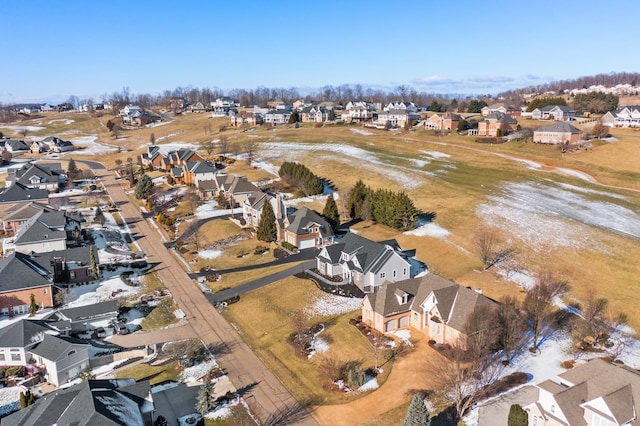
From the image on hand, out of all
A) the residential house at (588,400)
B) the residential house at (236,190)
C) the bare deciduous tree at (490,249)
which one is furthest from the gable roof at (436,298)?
the residential house at (236,190)

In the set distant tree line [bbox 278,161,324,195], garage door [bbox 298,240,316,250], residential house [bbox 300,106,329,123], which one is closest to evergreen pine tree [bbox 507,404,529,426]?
garage door [bbox 298,240,316,250]

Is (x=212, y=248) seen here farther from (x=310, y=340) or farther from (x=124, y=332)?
(x=310, y=340)

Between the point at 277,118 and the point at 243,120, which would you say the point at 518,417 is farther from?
the point at 243,120

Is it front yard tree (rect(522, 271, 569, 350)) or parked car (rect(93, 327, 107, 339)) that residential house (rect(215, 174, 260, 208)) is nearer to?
parked car (rect(93, 327, 107, 339))

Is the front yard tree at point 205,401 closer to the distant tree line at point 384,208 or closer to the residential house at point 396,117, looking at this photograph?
the distant tree line at point 384,208

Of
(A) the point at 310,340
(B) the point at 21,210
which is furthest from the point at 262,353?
(B) the point at 21,210

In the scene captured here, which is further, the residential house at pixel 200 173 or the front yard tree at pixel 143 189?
the residential house at pixel 200 173
